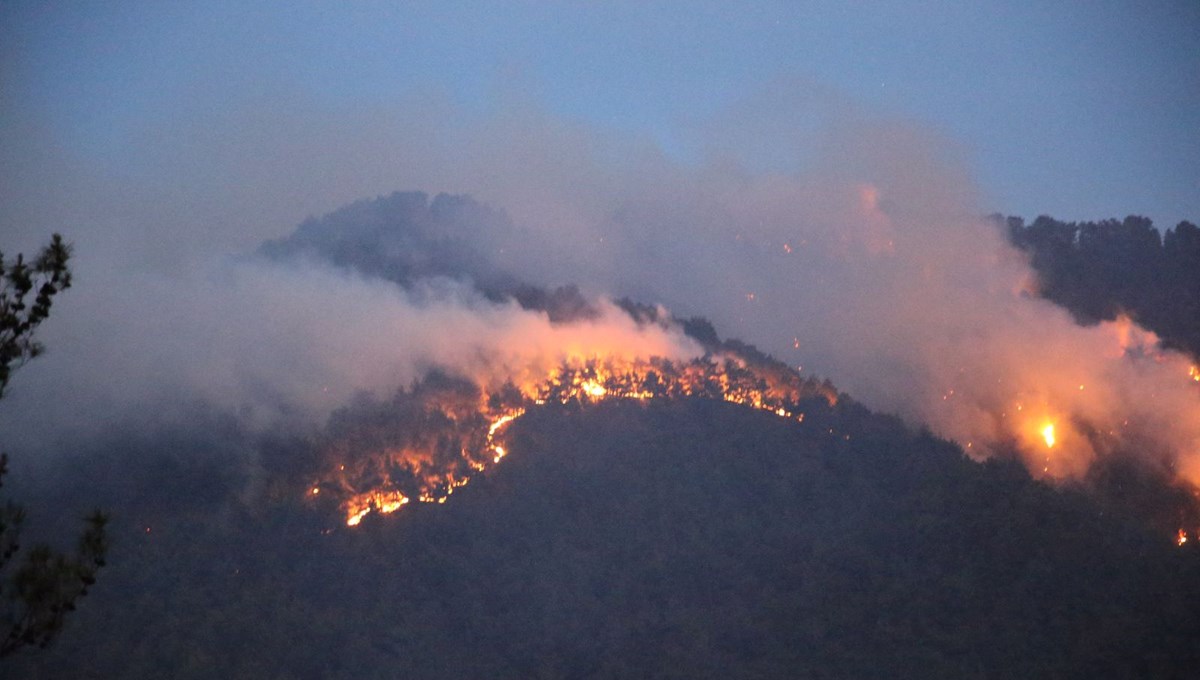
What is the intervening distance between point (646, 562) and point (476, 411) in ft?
77.5

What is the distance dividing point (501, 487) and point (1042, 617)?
44.2 meters

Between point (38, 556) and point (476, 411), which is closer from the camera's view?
point (38, 556)

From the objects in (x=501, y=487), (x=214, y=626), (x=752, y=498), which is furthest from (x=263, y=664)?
(x=752, y=498)

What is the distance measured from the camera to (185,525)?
76.9 metres

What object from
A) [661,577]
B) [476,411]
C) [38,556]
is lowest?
[38,556]

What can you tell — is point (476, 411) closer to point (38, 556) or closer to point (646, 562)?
point (646, 562)

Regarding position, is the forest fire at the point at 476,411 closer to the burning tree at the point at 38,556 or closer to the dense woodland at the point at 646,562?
the dense woodland at the point at 646,562

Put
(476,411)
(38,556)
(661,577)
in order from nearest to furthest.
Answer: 1. (38,556)
2. (661,577)
3. (476,411)

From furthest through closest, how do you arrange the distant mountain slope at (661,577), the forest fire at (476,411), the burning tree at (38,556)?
the forest fire at (476,411)
the distant mountain slope at (661,577)
the burning tree at (38,556)

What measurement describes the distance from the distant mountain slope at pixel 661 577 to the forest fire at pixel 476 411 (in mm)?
2433

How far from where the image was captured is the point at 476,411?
92.8 metres

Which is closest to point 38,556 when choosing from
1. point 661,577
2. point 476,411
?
point 661,577

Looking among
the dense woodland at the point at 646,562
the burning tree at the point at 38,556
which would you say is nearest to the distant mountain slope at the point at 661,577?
the dense woodland at the point at 646,562

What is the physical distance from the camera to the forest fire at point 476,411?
82.6 m
